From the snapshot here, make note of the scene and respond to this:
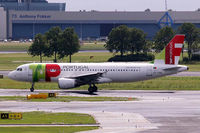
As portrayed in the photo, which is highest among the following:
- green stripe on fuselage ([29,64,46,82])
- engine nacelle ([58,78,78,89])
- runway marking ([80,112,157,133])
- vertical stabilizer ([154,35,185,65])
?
vertical stabilizer ([154,35,185,65])

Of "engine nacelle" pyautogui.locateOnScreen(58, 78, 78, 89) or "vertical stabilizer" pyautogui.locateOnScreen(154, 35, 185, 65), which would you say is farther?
"vertical stabilizer" pyautogui.locateOnScreen(154, 35, 185, 65)

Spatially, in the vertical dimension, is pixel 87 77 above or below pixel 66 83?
above

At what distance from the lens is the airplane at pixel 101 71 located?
6669 centimetres

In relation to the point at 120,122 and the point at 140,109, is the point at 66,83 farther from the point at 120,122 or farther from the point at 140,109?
the point at 120,122

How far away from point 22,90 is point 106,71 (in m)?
10.8

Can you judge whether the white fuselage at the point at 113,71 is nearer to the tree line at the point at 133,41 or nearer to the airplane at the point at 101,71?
the airplane at the point at 101,71

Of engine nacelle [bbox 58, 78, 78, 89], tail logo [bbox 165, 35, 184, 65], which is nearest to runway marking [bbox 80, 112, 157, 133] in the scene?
engine nacelle [bbox 58, 78, 78, 89]

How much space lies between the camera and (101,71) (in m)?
67.2

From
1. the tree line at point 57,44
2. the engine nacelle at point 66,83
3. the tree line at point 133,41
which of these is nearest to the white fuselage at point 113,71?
the engine nacelle at point 66,83

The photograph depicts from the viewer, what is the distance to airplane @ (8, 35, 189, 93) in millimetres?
66688

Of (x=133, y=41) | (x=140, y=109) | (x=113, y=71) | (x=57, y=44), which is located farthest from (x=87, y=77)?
(x=133, y=41)

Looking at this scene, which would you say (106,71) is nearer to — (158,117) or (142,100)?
(142,100)

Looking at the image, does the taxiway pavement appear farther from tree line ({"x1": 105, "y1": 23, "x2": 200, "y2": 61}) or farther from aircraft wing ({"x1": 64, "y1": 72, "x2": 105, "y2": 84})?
tree line ({"x1": 105, "y1": 23, "x2": 200, "y2": 61})

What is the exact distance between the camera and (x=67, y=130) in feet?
129
